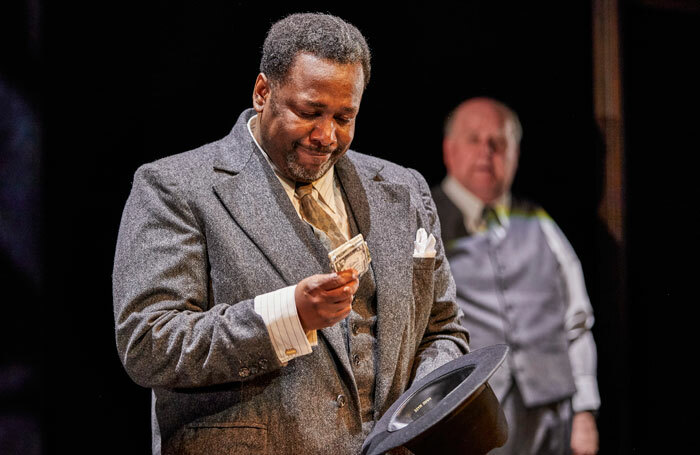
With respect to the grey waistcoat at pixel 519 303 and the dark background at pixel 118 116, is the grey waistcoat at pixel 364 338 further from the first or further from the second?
the grey waistcoat at pixel 519 303

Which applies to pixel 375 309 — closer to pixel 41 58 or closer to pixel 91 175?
pixel 91 175

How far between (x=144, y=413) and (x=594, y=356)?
1899mm

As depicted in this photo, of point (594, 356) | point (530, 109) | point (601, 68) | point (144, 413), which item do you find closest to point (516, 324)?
point (594, 356)

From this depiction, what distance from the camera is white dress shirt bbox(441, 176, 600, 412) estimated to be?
3.19 m

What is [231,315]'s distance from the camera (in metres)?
1.55

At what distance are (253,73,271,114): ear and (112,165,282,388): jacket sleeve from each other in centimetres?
28

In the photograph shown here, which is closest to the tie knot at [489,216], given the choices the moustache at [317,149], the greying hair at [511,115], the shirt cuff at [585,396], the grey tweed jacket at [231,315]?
the greying hair at [511,115]

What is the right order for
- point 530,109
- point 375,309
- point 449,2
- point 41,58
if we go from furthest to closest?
1. point 530,109
2. point 449,2
3. point 41,58
4. point 375,309

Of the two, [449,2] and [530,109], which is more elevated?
[449,2]

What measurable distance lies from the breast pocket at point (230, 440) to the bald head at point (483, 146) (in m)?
1.72

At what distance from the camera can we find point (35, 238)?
7.65 feet

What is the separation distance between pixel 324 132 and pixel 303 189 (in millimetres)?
174

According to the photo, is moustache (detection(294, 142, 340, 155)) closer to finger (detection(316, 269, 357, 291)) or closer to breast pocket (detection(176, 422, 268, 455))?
finger (detection(316, 269, 357, 291))

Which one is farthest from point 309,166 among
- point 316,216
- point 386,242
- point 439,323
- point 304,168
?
point 439,323
